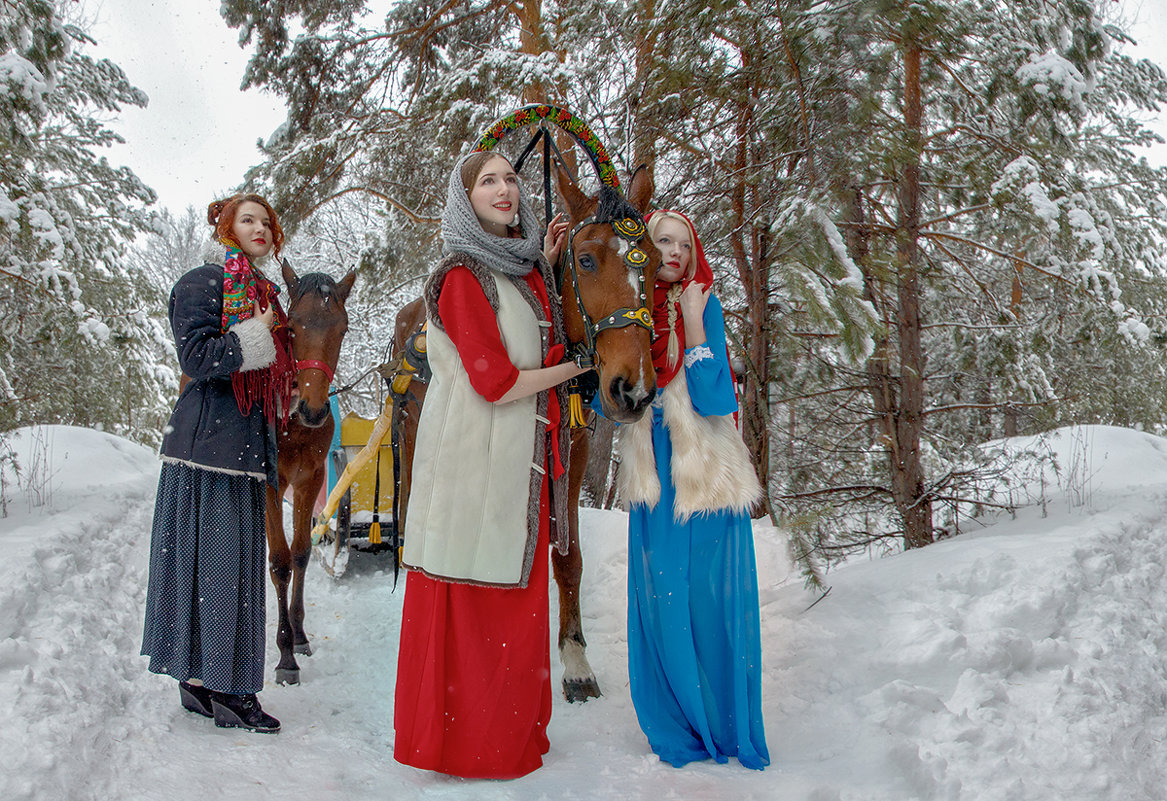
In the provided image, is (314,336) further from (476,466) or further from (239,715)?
(239,715)

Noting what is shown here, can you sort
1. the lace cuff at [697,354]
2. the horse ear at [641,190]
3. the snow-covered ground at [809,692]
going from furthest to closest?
the horse ear at [641,190] → the lace cuff at [697,354] → the snow-covered ground at [809,692]

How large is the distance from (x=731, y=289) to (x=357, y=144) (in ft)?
15.6

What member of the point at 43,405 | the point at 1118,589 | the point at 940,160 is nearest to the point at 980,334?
the point at 940,160

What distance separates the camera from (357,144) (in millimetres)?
8469

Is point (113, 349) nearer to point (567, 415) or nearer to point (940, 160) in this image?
point (567, 415)

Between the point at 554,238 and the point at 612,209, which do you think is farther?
the point at 554,238

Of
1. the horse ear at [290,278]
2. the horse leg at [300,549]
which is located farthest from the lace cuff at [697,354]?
the horse leg at [300,549]

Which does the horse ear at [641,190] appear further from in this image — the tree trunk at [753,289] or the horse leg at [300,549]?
the horse leg at [300,549]

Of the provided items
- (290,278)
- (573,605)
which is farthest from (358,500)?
(573,605)

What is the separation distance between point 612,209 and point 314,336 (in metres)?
1.62

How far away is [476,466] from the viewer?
9.02 ft

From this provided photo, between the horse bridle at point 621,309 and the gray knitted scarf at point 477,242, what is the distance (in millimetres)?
182

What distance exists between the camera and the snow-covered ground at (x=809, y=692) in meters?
2.45

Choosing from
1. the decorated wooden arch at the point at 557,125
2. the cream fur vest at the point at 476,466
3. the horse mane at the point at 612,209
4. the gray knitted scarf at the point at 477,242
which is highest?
the decorated wooden arch at the point at 557,125
